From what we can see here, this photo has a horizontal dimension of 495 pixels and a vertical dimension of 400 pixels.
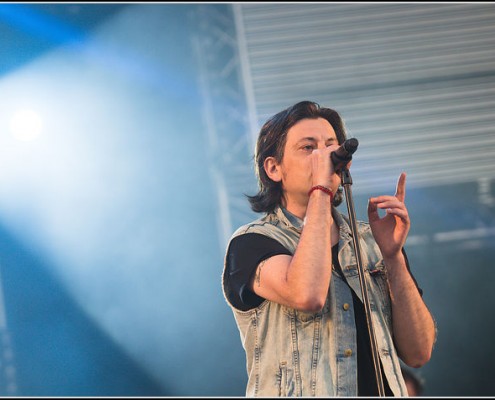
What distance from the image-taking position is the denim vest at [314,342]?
5.51 feet

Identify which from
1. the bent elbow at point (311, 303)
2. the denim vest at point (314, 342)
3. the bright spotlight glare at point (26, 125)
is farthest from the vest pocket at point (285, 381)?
the bright spotlight glare at point (26, 125)

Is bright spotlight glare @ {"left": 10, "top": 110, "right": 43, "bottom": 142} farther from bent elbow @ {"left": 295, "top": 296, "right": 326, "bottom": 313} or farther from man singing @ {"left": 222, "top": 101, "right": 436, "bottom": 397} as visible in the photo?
bent elbow @ {"left": 295, "top": 296, "right": 326, "bottom": 313}

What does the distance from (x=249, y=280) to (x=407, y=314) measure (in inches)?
17.6

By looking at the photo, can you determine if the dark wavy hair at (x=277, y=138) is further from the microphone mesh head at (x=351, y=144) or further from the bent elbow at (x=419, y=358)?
the bent elbow at (x=419, y=358)

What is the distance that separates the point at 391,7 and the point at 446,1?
1.30 ft

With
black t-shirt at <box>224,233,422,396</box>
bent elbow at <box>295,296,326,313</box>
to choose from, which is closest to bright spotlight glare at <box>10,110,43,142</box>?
black t-shirt at <box>224,233,422,396</box>

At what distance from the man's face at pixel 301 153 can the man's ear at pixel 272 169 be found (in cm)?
2

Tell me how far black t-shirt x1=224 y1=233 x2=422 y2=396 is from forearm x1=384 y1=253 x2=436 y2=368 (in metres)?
0.14

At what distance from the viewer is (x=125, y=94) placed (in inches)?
197

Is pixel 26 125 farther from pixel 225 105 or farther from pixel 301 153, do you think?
pixel 301 153

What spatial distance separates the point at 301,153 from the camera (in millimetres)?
1936

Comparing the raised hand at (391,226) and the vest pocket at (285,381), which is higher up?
the raised hand at (391,226)

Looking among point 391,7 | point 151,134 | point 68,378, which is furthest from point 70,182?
point 391,7

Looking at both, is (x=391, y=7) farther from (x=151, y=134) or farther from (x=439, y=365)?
(x=439, y=365)
